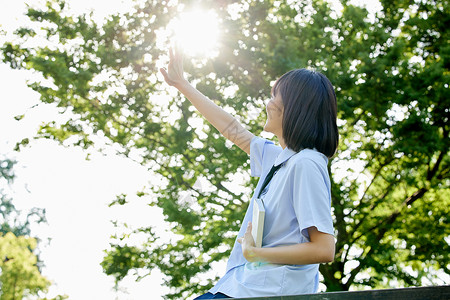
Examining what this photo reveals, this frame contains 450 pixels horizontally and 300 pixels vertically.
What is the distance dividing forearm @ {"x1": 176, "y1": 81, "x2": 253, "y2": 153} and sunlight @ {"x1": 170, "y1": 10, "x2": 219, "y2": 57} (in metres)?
6.94

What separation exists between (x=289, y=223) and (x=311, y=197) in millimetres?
135

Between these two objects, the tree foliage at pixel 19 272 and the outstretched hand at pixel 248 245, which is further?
the tree foliage at pixel 19 272

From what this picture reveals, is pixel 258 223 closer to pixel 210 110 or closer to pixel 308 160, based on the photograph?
pixel 308 160

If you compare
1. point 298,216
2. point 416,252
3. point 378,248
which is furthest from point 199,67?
point 298,216

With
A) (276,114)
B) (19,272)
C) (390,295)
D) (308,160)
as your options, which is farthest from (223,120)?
(19,272)

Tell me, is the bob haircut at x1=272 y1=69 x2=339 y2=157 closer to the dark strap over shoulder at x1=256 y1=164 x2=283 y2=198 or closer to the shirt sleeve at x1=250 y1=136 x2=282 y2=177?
the dark strap over shoulder at x1=256 y1=164 x2=283 y2=198

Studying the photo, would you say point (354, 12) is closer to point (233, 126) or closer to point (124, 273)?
point (124, 273)

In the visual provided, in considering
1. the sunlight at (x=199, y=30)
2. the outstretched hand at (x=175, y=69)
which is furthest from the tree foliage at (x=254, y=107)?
the outstretched hand at (x=175, y=69)

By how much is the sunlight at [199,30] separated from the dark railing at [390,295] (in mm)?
8258

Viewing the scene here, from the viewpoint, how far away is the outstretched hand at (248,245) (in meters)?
1.59

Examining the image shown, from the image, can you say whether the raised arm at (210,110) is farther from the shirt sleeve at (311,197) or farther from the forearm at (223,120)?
the shirt sleeve at (311,197)

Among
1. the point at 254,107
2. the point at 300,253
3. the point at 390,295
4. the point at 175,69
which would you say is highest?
the point at 254,107

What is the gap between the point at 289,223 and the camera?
1.60 m

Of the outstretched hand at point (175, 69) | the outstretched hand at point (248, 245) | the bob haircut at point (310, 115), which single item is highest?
the outstretched hand at point (175, 69)
